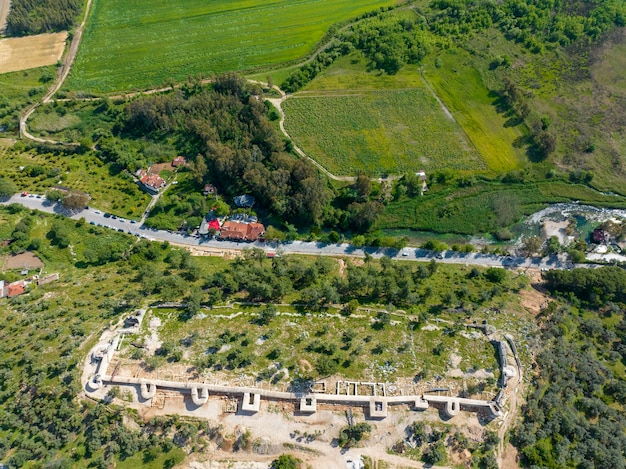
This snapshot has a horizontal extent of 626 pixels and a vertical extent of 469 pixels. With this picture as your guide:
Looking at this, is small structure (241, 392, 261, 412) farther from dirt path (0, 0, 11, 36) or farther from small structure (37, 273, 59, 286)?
dirt path (0, 0, 11, 36)

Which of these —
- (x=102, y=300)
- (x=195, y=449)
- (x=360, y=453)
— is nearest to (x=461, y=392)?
(x=360, y=453)

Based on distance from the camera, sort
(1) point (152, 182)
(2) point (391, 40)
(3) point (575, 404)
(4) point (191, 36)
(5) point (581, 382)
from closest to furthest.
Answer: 1. (3) point (575, 404)
2. (5) point (581, 382)
3. (1) point (152, 182)
4. (2) point (391, 40)
5. (4) point (191, 36)

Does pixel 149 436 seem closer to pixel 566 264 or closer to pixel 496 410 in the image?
pixel 496 410

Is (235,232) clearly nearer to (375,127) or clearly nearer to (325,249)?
(325,249)

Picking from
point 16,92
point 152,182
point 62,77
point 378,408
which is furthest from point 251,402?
point 62,77

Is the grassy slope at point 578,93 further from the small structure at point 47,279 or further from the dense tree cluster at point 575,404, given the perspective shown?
the small structure at point 47,279
